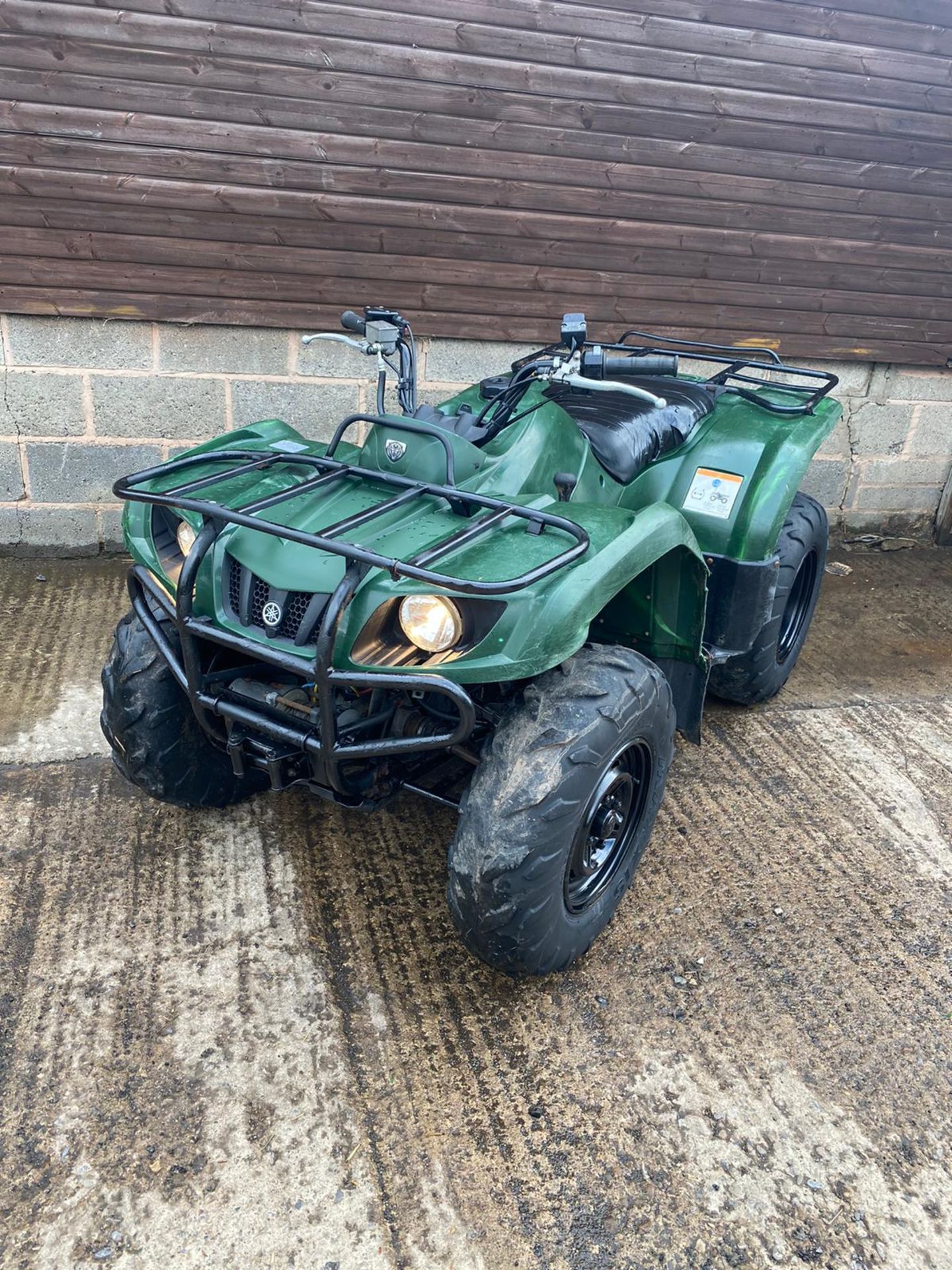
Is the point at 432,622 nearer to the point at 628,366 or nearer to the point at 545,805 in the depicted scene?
the point at 545,805

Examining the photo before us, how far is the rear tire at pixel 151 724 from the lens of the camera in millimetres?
2783

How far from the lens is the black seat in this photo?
3.17 meters

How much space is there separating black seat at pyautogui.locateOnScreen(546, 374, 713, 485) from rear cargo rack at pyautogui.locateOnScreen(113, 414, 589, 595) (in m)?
0.69

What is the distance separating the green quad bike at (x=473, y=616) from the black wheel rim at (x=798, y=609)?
0.89 metres

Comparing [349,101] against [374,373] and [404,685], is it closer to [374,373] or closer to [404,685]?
[374,373]

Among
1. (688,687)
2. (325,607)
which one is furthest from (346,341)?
(688,687)

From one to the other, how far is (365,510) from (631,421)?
1.18m

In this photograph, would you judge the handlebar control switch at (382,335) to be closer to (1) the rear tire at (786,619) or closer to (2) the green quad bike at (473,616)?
(2) the green quad bike at (473,616)

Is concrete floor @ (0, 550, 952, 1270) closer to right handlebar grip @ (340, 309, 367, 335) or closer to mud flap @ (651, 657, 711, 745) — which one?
mud flap @ (651, 657, 711, 745)

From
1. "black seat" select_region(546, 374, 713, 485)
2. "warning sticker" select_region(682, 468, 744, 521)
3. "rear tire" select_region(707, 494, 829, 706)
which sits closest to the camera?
"black seat" select_region(546, 374, 713, 485)

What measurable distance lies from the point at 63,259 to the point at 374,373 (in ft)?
4.95

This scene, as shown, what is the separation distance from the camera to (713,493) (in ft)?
11.1

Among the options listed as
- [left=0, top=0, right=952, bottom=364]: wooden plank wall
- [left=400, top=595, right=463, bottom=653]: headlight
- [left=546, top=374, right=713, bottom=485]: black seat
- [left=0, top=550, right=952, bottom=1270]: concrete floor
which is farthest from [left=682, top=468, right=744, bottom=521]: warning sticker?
[left=0, top=0, right=952, bottom=364]: wooden plank wall

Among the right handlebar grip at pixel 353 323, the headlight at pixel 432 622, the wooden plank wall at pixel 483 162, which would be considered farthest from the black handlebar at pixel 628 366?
the wooden plank wall at pixel 483 162
